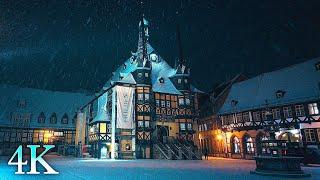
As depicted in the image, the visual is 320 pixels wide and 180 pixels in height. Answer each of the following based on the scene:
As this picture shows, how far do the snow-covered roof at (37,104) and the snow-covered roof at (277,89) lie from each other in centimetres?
3486

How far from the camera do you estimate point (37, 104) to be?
182 ft

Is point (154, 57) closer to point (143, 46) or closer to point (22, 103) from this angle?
point (143, 46)

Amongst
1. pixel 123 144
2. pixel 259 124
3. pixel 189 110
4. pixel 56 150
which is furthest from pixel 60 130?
pixel 259 124

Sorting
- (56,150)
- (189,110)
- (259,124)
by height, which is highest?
(189,110)

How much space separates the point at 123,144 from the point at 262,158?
955 inches

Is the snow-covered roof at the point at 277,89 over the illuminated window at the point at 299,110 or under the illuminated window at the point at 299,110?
over

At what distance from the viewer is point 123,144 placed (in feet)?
122

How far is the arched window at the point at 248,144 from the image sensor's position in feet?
121

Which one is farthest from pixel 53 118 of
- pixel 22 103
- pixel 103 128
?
pixel 103 128

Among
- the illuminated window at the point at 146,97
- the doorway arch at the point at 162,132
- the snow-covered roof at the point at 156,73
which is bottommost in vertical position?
the doorway arch at the point at 162,132

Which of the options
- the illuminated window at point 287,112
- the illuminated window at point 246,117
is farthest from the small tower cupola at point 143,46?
the illuminated window at point 287,112

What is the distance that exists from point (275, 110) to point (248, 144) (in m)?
6.58

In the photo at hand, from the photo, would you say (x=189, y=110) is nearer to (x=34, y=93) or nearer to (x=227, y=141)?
(x=227, y=141)

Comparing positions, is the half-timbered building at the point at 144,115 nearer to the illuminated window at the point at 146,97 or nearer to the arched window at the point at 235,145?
the illuminated window at the point at 146,97
